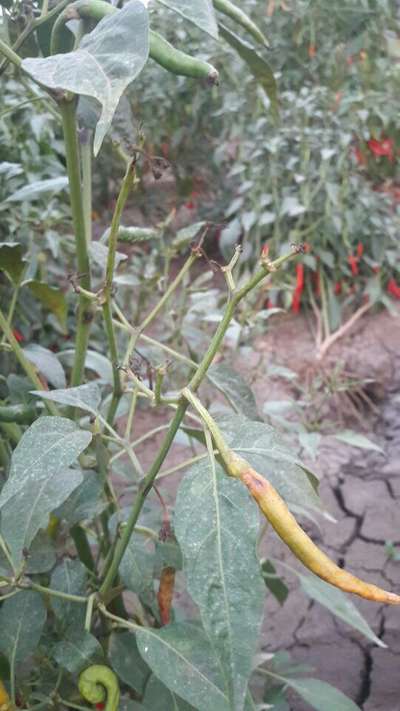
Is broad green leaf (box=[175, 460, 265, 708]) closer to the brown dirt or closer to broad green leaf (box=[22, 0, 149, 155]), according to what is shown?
broad green leaf (box=[22, 0, 149, 155])

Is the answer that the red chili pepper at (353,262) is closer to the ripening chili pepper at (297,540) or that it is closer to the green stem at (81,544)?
the green stem at (81,544)

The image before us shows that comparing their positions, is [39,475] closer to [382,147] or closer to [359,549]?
[359,549]

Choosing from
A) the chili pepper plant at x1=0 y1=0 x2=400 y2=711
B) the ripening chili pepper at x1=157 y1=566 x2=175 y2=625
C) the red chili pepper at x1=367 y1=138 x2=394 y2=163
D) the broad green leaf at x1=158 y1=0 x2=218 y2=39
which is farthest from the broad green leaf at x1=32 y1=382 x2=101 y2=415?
the red chili pepper at x1=367 y1=138 x2=394 y2=163

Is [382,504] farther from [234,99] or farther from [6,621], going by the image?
[234,99]

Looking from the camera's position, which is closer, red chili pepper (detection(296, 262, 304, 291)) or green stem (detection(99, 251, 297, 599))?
green stem (detection(99, 251, 297, 599))

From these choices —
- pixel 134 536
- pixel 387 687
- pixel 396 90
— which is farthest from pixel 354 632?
pixel 396 90

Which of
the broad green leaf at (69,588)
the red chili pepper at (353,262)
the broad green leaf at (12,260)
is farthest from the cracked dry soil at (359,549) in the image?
the broad green leaf at (12,260)

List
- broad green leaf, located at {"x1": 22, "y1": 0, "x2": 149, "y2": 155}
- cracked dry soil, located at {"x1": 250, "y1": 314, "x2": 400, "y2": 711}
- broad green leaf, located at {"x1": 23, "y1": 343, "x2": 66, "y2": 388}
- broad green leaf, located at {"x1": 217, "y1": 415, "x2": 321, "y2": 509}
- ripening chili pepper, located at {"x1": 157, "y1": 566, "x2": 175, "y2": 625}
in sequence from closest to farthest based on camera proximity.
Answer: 1. broad green leaf, located at {"x1": 22, "y1": 0, "x2": 149, "y2": 155}
2. broad green leaf, located at {"x1": 217, "y1": 415, "x2": 321, "y2": 509}
3. ripening chili pepper, located at {"x1": 157, "y1": 566, "x2": 175, "y2": 625}
4. broad green leaf, located at {"x1": 23, "y1": 343, "x2": 66, "y2": 388}
5. cracked dry soil, located at {"x1": 250, "y1": 314, "x2": 400, "y2": 711}
